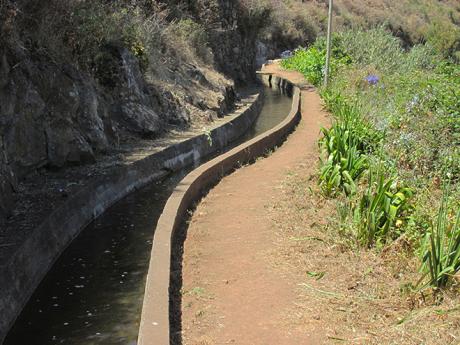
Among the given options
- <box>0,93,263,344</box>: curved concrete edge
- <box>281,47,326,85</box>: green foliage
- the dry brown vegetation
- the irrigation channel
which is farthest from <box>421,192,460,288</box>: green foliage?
the dry brown vegetation

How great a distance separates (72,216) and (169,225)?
5.73 feet

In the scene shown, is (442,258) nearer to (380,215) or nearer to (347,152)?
(380,215)

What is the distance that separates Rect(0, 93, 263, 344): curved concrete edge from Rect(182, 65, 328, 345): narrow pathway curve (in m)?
1.62

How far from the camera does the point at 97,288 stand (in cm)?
664

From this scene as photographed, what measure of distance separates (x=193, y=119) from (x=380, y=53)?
9.93 metres

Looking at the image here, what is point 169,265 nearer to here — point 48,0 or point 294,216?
point 294,216

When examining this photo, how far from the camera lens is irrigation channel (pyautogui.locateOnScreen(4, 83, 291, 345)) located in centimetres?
571

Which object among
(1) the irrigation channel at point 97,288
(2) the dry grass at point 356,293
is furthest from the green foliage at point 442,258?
(1) the irrigation channel at point 97,288

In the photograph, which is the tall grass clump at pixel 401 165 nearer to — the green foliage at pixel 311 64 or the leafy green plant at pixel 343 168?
the leafy green plant at pixel 343 168

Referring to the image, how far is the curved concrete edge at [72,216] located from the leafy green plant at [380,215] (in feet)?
12.1

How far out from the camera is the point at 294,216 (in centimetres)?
770

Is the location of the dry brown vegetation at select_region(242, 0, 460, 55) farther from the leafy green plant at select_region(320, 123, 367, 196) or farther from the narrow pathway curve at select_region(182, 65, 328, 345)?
the narrow pathway curve at select_region(182, 65, 328, 345)

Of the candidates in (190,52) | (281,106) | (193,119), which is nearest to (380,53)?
(281,106)

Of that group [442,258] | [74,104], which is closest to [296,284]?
[442,258]
